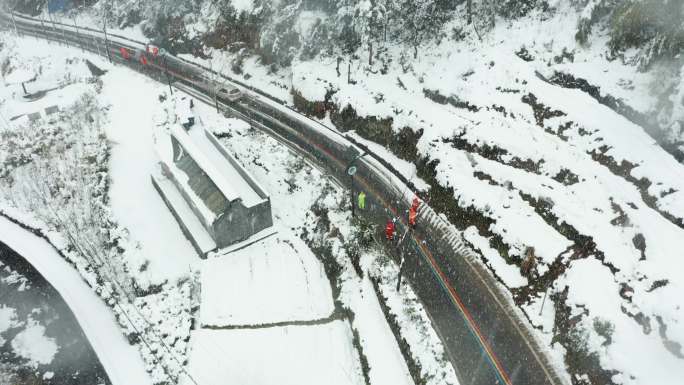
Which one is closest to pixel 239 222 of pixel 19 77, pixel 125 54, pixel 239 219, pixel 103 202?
pixel 239 219

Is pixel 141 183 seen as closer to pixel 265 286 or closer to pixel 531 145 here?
pixel 265 286

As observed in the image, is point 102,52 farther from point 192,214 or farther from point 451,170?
point 451,170

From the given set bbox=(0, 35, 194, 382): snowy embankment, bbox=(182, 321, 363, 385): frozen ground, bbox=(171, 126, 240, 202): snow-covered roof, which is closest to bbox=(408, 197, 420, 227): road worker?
bbox=(182, 321, 363, 385): frozen ground

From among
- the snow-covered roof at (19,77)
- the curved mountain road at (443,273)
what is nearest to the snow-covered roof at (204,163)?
the curved mountain road at (443,273)

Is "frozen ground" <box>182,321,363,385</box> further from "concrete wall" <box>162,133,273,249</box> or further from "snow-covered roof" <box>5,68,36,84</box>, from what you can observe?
"snow-covered roof" <box>5,68,36,84</box>

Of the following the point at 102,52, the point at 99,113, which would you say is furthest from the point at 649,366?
the point at 102,52

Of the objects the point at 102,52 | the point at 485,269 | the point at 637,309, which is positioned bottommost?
the point at 637,309

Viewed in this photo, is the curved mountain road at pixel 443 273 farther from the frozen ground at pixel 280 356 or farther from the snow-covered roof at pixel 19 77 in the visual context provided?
the snow-covered roof at pixel 19 77
